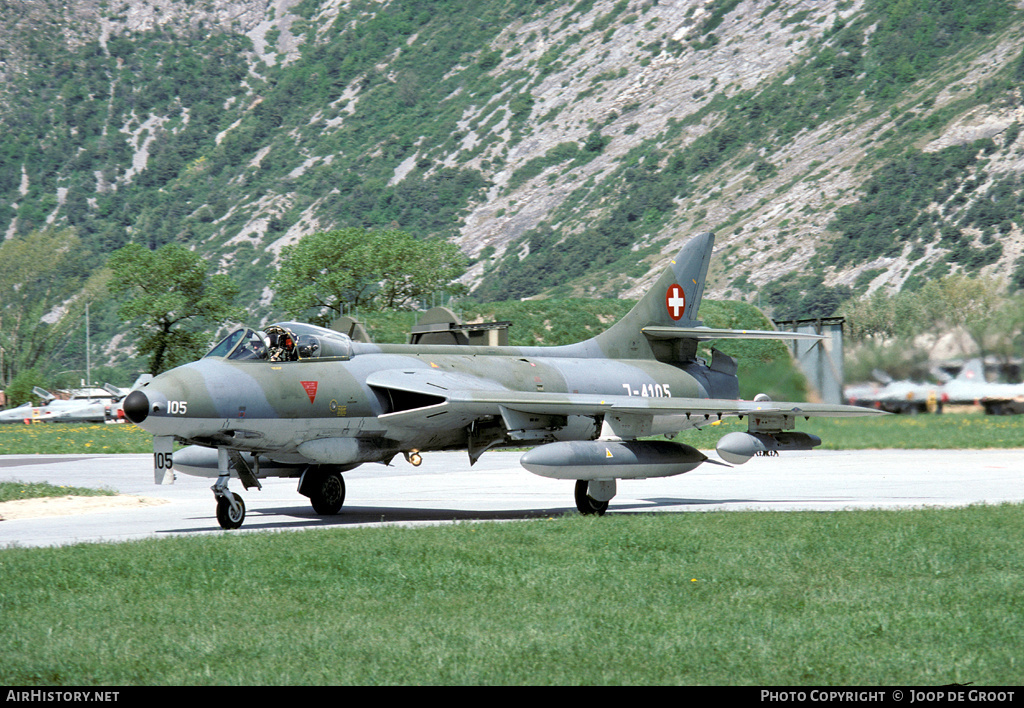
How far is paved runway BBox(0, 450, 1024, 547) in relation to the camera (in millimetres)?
16578

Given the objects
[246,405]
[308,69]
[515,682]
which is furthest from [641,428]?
[308,69]

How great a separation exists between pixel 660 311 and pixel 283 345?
7.95m

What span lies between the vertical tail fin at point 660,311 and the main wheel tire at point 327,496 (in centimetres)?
595

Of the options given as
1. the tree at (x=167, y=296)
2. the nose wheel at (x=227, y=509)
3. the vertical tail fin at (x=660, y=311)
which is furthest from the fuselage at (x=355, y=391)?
the tree at (x=167, y=296)

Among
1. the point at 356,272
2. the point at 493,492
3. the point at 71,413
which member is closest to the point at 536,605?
the point at 493,492

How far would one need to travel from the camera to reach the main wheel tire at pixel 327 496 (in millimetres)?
17844

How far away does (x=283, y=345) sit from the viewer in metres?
16.0

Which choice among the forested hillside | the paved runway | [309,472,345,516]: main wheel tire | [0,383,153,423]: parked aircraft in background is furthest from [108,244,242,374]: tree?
[309,472,345,516]: main wheel tire

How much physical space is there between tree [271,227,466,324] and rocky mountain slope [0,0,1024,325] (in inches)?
1014

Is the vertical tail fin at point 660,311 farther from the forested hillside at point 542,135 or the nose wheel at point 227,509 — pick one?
the forested hillside at point 542,135

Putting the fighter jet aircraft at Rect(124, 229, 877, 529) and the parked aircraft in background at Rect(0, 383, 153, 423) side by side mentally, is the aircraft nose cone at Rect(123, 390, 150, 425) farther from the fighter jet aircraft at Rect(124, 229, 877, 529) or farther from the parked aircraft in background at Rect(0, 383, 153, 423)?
the parked aircraft in background at Rect(0, 383, 153, 423)

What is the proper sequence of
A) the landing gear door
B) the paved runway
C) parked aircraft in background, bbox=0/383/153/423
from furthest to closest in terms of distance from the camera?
parked aircraft in background, bbox=0/383/153/423, the paved runway, the landing gear door
